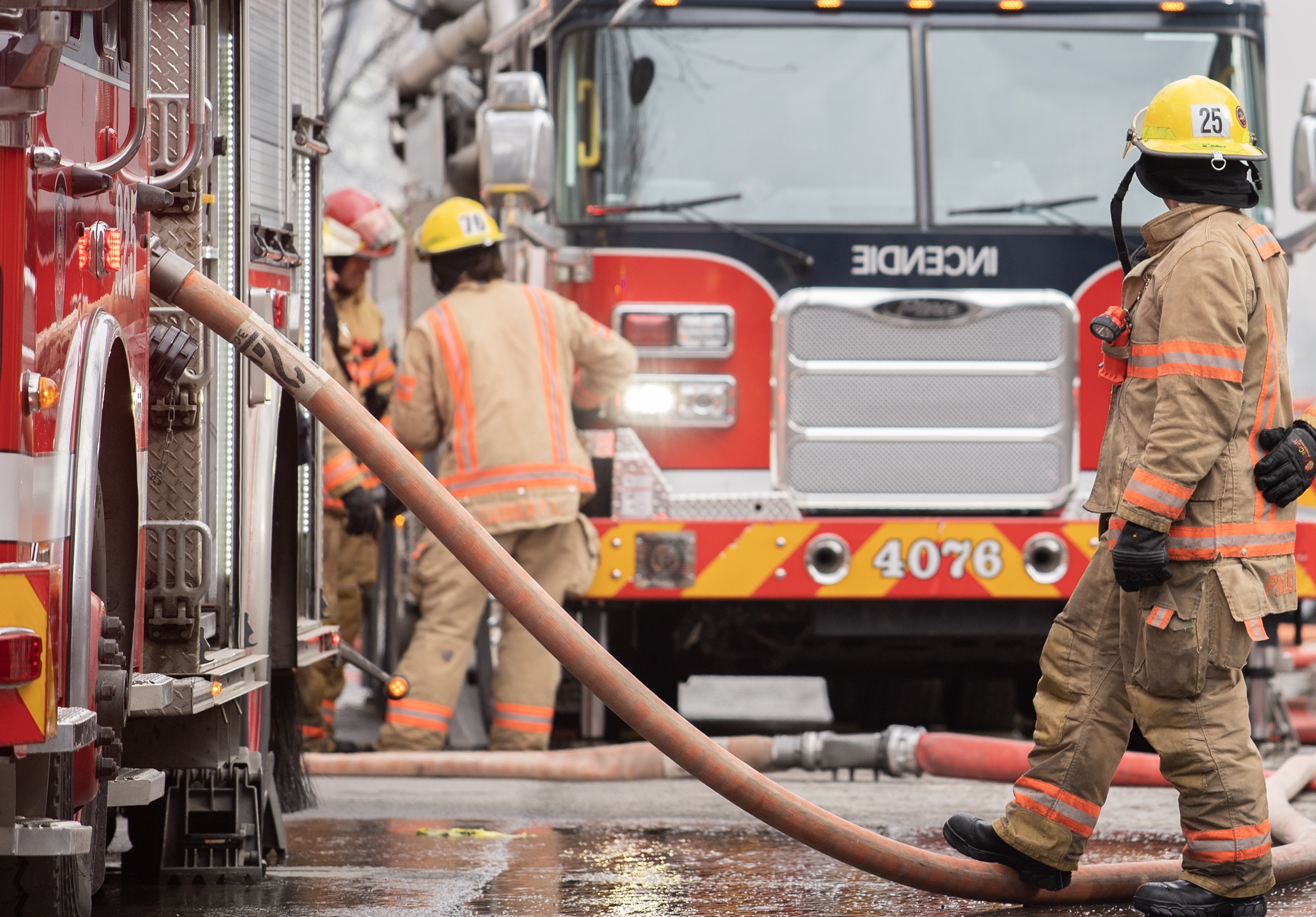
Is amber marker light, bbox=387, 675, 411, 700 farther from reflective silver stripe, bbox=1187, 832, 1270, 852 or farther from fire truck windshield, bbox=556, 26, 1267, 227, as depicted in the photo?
reflective silver stripe, bbox=1187, 832, 1270, 852

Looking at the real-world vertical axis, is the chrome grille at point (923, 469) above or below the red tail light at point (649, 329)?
below

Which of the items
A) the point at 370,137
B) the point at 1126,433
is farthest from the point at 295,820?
the point at 370,137

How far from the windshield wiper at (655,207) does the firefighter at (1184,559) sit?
2861 mm

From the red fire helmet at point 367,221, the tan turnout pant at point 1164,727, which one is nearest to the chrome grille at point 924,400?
the red fire helmet at point 367,221

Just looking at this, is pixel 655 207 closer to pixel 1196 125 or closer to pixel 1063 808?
pixel 1196 125

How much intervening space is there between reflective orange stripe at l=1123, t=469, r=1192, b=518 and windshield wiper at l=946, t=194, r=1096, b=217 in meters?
3.29

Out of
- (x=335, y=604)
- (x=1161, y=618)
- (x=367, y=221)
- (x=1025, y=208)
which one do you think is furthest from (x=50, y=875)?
(x=367, y=221)

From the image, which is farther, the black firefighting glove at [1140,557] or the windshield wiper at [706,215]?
the windshield wiper at [706,215]

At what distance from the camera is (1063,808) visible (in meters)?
4.91

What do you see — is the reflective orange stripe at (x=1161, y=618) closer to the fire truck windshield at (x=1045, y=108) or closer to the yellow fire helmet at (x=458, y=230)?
the fire truck windshield at (x=1045, y=108)

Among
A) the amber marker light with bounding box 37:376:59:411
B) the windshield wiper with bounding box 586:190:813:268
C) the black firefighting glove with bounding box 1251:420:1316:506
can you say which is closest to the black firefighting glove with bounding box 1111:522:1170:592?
the black firefighting glove with bounding box 1251:420:1316:506

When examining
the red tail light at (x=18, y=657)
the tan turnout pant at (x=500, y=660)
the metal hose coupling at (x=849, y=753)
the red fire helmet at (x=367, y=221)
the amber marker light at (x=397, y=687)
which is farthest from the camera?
the red fire helmet at (x=367, y=221)

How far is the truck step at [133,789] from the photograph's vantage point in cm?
418

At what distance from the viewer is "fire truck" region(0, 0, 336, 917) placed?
353 cm
